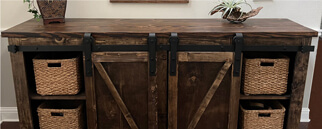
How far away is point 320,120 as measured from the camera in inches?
134

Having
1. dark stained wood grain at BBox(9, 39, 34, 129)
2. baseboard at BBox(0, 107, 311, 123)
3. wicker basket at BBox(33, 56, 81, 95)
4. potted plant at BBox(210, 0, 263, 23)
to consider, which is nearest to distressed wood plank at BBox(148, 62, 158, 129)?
wicker basket at BBox(33, 56, 81, 95)

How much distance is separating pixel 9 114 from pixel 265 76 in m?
2.46

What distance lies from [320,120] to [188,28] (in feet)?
6.01

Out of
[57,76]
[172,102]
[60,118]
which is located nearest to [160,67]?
[172,102]

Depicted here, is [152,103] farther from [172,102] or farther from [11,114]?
[11,114]

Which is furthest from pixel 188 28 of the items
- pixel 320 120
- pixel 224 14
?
pixel 320 120

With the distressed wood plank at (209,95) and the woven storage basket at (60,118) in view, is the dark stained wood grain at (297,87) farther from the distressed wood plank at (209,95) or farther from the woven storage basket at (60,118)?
the woven storage basket at (60,118)

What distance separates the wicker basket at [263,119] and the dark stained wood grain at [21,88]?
1663mm

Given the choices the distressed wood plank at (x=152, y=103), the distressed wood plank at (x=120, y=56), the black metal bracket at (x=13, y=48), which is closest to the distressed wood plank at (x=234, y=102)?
the distressed wood plank at (x=152, y=103)

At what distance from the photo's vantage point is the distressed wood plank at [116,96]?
248cm

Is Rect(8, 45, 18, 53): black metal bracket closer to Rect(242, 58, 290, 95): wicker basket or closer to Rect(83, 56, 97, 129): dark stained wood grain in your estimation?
Rect(83, 56, 97, 129): dark stained wood grain

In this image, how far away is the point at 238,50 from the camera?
243 cm

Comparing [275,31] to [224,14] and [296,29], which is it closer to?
[296,29]

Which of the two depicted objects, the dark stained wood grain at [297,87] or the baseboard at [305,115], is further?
the baseboard at [305,115]
